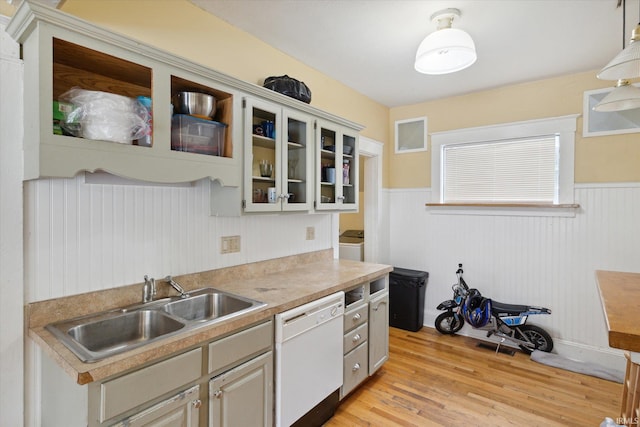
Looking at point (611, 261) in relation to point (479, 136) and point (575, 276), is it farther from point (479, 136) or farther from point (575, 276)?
point (479, 136)

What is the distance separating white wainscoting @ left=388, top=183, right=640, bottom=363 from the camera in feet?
9.53

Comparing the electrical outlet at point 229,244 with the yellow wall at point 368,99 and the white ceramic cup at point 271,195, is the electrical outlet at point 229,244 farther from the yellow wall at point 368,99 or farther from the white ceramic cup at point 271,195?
the yellow wall at point 368,99

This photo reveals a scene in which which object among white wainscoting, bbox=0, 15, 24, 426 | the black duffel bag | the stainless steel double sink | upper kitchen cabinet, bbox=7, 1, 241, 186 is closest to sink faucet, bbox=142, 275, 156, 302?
the stainless steel double sink

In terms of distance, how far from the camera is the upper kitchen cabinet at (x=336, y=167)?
2574mm

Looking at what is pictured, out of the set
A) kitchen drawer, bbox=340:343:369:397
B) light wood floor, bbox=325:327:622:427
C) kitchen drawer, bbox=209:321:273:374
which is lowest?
light wood floor, bbox=325:327:622:427

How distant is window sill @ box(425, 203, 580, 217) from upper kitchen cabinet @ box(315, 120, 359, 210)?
1.34 m

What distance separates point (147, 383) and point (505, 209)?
348 cm

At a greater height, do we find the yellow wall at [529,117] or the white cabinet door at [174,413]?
the yellow wall at [529,117]

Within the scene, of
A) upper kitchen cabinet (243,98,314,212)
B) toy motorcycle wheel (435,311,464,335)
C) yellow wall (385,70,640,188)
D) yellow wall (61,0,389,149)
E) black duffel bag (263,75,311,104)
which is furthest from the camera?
toy motorcycle wheel (435,311,464,335)

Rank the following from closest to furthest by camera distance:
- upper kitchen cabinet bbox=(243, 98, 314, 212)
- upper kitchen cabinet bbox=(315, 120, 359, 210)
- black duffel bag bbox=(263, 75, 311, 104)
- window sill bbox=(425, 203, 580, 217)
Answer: upper kitchen cabinet bbox=(243, 98, 314, 212) → black duffel bag bbox=(263, 75, 311, 104) → upper kitchen cabinet bbox=(315, 120, 359, 210) → window sill bbox=(425, 203, 580, 217)

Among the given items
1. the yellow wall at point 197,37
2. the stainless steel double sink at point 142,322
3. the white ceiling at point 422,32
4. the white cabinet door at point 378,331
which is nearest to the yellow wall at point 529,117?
the white ceiling at point 422,32

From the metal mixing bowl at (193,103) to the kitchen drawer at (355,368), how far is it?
74.0 inches

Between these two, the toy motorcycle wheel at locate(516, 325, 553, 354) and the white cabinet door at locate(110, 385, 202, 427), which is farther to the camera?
the toy motorcycle wheel at locate(516, 325, 553, 354)

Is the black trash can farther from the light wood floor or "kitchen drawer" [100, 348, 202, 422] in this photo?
"kitchen drawer" [100, 348, 202, 422]
